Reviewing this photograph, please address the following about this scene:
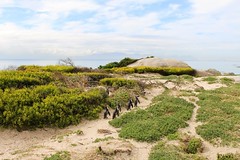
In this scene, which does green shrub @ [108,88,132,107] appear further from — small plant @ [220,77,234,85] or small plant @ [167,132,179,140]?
small plant @ [220,77,234,85]

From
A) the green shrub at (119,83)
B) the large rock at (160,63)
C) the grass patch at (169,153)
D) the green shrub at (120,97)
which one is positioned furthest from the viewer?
the large rock at (160,63)

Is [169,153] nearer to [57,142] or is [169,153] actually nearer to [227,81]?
[57,142]

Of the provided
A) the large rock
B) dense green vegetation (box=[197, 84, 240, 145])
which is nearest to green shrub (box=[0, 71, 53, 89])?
dense green vegetation (box=[197, 84, 240, 145])

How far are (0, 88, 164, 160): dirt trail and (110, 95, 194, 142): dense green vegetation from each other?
10.0 inches

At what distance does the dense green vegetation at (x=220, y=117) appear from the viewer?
25.0 feet

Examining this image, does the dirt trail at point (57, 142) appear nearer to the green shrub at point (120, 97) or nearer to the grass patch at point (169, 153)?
the grass patch at point (169, 153)

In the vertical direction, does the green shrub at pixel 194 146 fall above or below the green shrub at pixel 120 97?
below

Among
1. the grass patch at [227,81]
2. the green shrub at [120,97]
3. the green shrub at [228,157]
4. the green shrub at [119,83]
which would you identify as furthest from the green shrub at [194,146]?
the grass patch at [227,81]

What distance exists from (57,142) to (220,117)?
444cm

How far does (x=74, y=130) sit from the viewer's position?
8422 millimetres

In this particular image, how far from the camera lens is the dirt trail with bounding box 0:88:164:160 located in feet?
22.4

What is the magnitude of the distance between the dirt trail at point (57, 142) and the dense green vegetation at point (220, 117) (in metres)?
1.63

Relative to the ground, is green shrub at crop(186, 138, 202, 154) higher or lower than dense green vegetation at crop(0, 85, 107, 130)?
lower

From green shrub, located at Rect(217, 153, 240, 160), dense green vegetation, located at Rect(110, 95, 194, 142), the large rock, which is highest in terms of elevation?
the large rock
